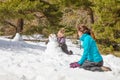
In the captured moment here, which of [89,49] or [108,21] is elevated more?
[89,49]

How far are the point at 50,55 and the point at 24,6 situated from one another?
12.4m

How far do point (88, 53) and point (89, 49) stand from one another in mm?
138

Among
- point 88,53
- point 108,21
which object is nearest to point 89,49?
point 88,53

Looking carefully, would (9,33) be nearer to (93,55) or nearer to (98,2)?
(98,2)

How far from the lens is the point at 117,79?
29.0 feet

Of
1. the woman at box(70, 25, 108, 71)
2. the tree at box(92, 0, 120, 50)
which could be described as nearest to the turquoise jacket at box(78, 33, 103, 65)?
the woman at box(70, 25, 108, 71)

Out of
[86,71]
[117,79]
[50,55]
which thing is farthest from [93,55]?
[50,55]

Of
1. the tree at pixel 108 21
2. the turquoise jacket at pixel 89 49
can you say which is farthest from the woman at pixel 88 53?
the tree at pixel 108 21

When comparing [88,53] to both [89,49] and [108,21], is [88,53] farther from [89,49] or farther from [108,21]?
[108,21]

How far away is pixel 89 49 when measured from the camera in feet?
32.1

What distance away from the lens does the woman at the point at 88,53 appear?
9742 mm

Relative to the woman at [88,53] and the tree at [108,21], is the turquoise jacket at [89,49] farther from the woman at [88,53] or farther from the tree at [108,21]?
the tree at [108,21]

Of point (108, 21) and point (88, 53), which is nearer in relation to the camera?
point (88, 53)

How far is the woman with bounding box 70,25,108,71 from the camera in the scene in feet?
32.0
